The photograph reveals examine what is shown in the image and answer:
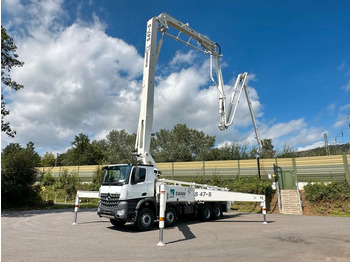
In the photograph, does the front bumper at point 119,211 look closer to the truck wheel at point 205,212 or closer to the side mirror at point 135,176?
the side mirror at point 135,176

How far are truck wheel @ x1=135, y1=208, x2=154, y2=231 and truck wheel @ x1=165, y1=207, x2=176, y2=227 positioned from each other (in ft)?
2.58

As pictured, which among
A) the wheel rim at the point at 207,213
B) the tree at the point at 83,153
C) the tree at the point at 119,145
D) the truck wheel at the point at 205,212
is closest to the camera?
the truck wheel at the point at 205,212

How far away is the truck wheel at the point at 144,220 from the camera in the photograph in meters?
9.62

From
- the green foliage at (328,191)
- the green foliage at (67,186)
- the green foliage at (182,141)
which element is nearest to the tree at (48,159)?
the green foliage at (182,141)

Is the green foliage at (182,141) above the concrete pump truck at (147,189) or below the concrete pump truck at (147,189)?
above

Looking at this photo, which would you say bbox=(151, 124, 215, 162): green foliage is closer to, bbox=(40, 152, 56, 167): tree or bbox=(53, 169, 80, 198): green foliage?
bbox=(53, 169, 80, 198): green foliage

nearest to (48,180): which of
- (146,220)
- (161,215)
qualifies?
(146,220)

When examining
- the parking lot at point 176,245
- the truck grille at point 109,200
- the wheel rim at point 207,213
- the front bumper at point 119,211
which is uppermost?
the truck grille at point 109,200

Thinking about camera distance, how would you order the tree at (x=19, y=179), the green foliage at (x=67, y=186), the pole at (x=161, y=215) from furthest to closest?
the green foliage at (x=67, y=186), the tree at (x=19, y=179), the pole at (x=161, y=215)

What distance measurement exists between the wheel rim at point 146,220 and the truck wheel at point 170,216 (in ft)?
2.97

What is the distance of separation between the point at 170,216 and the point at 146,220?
1317mm

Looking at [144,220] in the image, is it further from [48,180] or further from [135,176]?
[48,180]

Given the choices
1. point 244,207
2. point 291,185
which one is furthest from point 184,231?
point 291,185

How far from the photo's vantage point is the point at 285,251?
22.1ft
